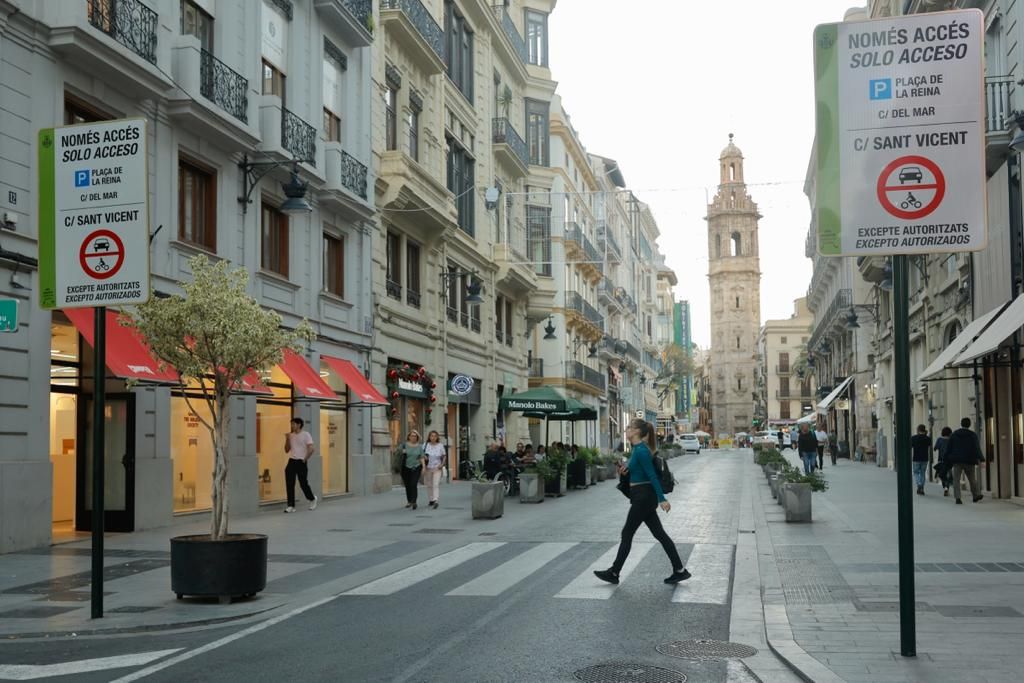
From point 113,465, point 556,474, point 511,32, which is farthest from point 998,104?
point 511,32

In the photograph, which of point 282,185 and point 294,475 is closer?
point 282,185

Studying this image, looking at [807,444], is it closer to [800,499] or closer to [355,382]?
[355,382]

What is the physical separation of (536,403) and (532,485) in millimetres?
5409

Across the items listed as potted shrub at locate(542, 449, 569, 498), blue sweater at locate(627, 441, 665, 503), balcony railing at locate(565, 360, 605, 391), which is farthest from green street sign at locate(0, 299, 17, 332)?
balcony railing at locate(565, 360, 605, 391)

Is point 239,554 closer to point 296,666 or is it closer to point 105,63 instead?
point 296,666

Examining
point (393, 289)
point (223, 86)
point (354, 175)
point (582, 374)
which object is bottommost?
point (582, 374)

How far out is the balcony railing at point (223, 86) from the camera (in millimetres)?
18781

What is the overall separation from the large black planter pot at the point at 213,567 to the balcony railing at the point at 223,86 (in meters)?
10.8

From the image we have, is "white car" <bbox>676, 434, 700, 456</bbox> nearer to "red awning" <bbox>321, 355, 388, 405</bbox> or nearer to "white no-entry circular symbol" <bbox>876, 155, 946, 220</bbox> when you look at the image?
"red awning" <bbox>321, 355, 388, 405</bbox>

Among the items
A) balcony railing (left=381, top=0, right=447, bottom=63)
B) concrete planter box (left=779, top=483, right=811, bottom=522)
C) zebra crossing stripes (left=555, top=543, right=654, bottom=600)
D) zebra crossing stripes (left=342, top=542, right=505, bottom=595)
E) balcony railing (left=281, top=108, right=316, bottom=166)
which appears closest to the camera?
zebra crossing stripes (left=555, top=543, right=654, bottom=600)

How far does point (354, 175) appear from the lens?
25.2m

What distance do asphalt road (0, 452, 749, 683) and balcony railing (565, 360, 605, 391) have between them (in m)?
38.2

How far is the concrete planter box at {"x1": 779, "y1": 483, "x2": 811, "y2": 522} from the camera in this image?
17.6 metres

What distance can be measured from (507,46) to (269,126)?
2004 centimetres
